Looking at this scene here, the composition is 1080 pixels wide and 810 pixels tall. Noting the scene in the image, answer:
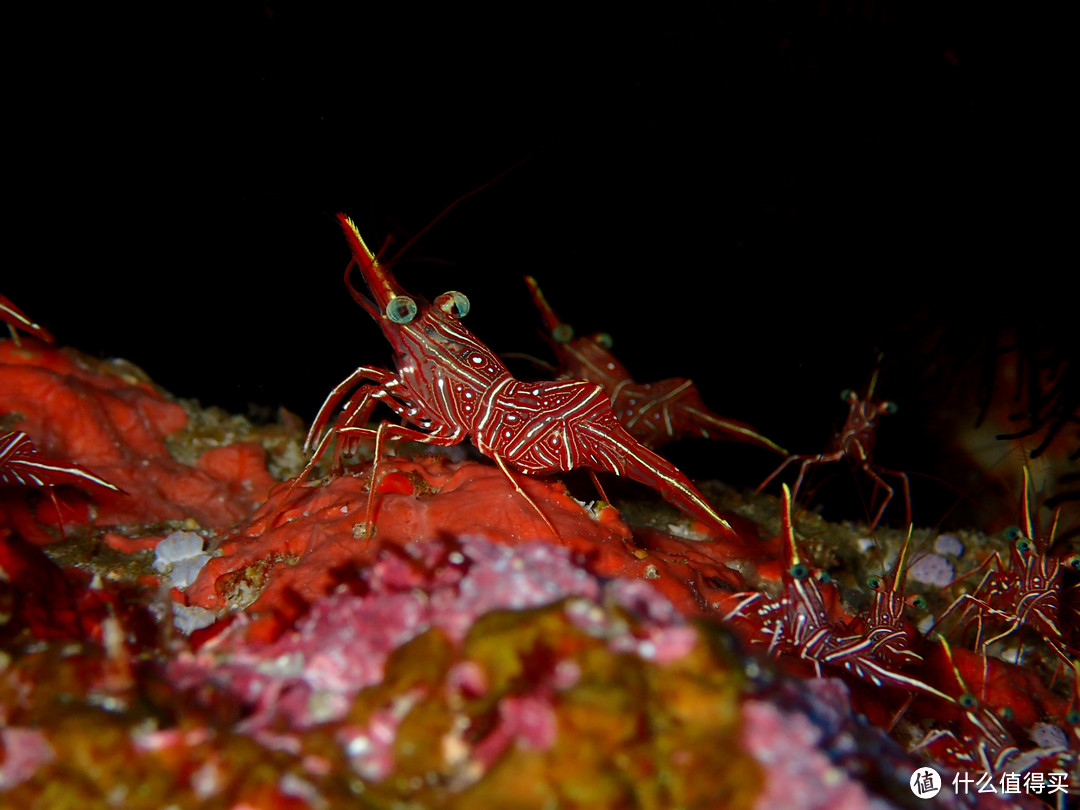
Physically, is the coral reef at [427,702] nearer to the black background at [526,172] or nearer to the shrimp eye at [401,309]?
the shrimp eye at [401,309]

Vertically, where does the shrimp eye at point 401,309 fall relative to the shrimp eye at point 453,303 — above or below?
above

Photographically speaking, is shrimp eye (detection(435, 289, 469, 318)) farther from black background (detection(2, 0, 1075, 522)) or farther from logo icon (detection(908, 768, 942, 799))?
logo icon (detection(908, 768, 942, 799))

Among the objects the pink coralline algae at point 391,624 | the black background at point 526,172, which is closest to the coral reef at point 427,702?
the pink coralline algae at point 391,624

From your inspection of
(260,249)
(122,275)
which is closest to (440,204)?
(260,249)

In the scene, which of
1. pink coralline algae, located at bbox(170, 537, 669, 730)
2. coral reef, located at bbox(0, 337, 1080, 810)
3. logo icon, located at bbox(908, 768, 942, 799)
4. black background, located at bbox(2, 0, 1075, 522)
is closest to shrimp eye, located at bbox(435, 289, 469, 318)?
coral reef, located at bbox(0, 337, 1080, 810)

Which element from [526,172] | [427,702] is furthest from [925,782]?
[526,172]

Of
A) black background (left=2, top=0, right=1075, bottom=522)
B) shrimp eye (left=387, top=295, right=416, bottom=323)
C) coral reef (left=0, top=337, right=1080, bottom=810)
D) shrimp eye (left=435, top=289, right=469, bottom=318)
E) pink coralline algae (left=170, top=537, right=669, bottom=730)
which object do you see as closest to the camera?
coral reef (left=0, top=337, right=1080, bottom=810)

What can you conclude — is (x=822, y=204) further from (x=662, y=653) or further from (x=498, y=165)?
(x=662, y=653)
